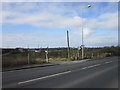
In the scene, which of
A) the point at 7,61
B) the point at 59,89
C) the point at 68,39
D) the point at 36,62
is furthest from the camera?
the point at 68,39

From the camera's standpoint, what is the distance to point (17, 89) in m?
8.34

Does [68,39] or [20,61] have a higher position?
[68,39]

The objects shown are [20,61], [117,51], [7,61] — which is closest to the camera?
[7,61]

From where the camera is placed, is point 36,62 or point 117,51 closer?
point 36,62

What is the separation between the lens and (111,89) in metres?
8.45

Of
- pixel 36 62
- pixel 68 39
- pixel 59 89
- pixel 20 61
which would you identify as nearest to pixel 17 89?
pixel 59 89

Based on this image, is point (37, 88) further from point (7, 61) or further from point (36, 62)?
point (36, 62)

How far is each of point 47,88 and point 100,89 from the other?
230cm

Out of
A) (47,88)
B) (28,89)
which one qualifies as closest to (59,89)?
(47,88)

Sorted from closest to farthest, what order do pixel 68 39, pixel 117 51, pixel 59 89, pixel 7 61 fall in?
pixel 59 89 < pixel 7 61 < pixel 68 39 < pixel 117 51

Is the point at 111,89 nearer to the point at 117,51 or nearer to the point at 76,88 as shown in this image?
the point at 76,88

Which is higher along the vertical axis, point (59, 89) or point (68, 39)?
point (68, 39)

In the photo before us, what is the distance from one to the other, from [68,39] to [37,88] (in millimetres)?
30111

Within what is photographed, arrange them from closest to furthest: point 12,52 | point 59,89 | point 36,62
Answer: point 59,89
point 36,62
point 12,52
